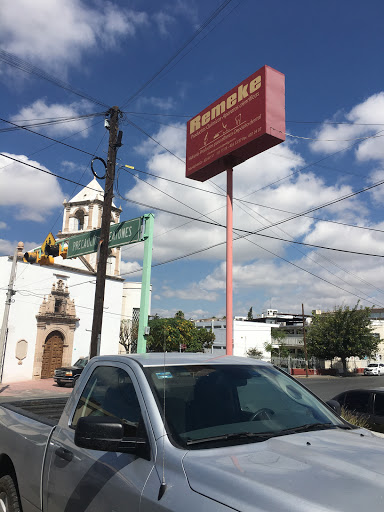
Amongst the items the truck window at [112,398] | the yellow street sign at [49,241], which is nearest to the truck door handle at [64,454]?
the truck window at [112,398]

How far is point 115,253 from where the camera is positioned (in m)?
42.1

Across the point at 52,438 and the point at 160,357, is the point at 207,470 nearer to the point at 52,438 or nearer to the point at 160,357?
the point at 160,357

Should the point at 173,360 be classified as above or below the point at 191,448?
above

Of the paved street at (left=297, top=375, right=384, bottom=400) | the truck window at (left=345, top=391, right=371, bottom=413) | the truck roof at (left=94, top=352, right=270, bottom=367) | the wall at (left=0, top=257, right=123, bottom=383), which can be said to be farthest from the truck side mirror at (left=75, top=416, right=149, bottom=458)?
the wall at (left=0, top=257, right=123, bottom=383)

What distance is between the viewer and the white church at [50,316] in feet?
95.5

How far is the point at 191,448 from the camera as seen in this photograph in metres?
2.11

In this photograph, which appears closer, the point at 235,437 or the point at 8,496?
the point at 235,437

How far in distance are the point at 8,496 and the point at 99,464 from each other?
161 centimetres

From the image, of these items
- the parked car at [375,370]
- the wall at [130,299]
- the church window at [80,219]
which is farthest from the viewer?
the wall at [130,299]

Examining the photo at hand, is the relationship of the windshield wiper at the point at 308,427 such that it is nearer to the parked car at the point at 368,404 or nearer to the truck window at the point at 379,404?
the parked car at the point at 368,404

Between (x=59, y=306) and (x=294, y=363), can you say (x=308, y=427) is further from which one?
(x=294, y=363)

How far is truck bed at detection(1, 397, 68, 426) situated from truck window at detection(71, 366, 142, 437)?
0.55 metres

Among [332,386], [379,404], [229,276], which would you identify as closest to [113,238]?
[229,276]

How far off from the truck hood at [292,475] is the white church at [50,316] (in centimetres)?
2497
